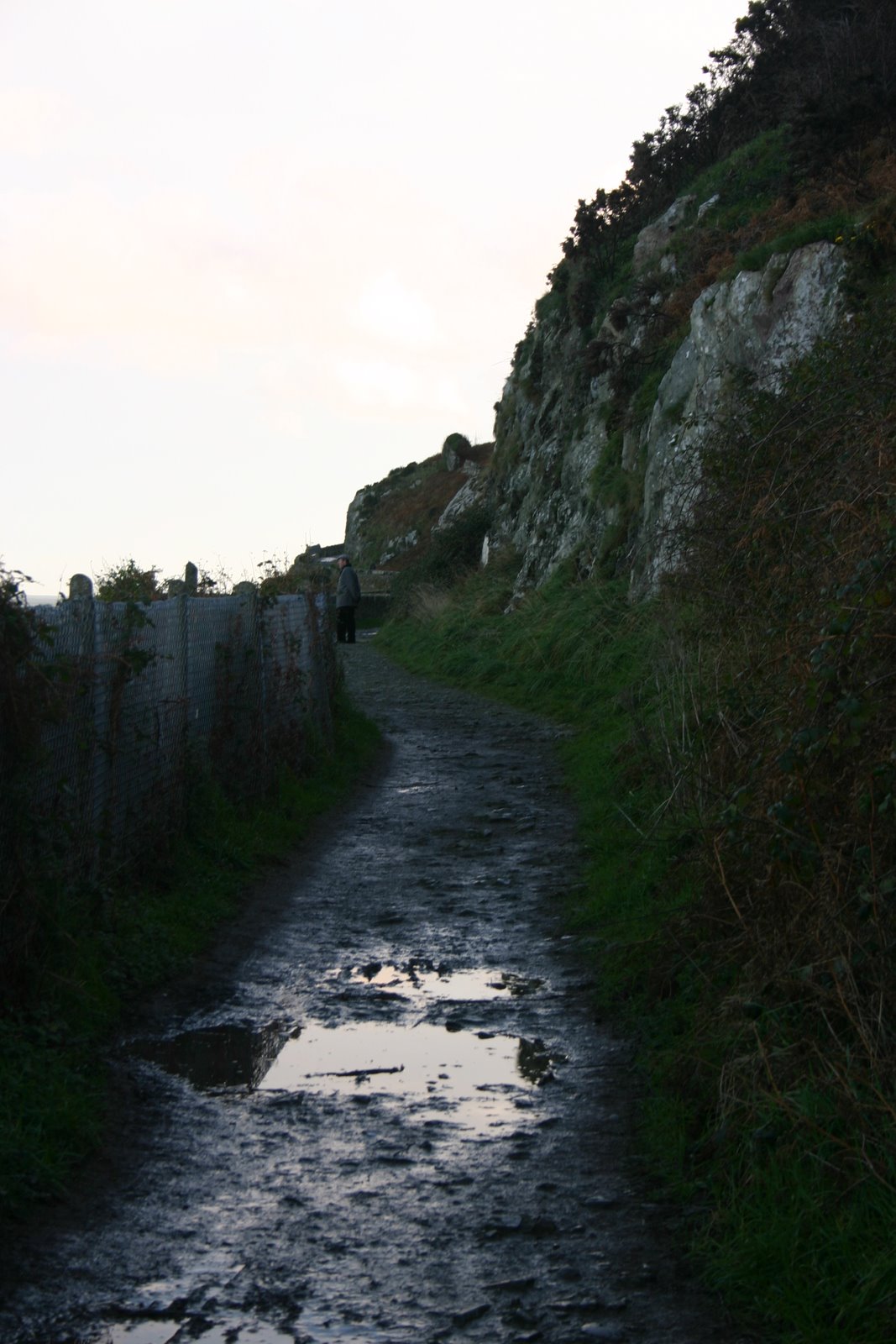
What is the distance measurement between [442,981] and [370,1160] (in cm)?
219

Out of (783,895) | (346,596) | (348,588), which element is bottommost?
(783,895)

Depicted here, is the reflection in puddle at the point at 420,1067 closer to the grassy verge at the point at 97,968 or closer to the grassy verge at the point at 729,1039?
the grassy verge at the point at 729,1039

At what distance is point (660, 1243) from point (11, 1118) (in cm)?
230

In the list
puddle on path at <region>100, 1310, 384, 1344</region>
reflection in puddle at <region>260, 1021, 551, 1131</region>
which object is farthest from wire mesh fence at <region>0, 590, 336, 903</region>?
puddle on path at <region>100, 1310, 384, 1344</region>

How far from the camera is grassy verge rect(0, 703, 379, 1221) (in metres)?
4.76

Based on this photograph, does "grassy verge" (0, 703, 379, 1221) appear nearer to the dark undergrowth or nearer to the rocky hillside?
the dark undergrowth

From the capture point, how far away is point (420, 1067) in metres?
5.80

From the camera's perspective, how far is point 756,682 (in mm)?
7301

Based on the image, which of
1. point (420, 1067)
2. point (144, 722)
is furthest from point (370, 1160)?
point (144, 722)

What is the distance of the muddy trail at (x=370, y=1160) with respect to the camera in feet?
12.4

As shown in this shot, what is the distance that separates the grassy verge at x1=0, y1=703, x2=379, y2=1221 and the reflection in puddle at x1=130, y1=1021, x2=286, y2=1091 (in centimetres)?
30

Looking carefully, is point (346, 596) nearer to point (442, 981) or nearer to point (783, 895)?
point (442, 981)

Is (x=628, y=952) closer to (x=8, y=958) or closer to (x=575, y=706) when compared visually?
(x=8, y=958)

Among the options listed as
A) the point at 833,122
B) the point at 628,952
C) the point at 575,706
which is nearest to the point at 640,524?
the point at 575,706
